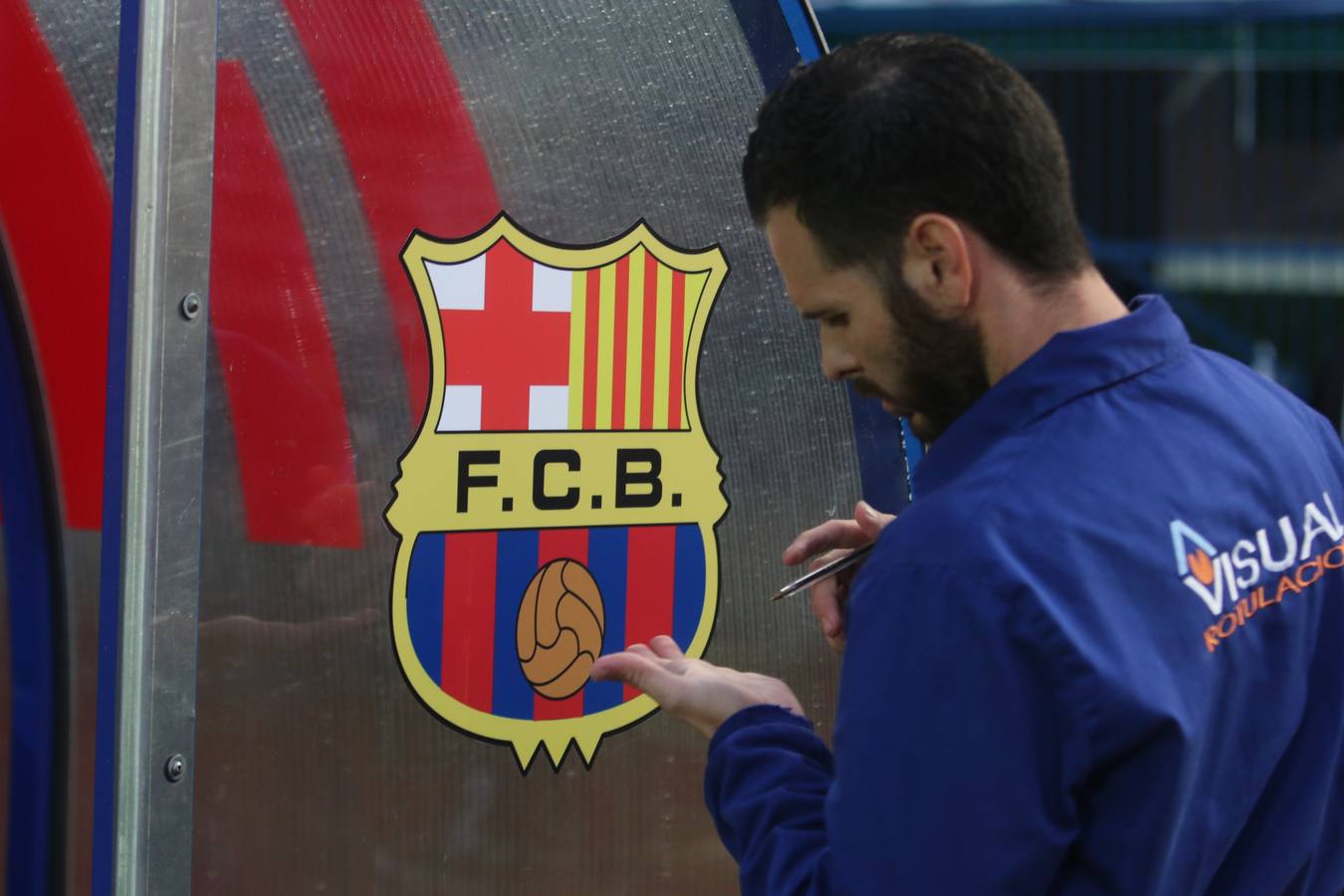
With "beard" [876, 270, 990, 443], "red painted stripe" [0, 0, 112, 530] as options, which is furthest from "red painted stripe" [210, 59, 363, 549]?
"beard" [876, 270, 990, 443]

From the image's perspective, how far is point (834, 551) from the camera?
67.4 inches

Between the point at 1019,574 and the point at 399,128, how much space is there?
70cm

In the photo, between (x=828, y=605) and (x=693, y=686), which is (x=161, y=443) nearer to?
(x=693, y=686)

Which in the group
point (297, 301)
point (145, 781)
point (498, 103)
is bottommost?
point (145, 781)

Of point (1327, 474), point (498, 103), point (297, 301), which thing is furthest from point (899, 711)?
point (498, 103)

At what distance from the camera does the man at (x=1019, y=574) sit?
3.79ft

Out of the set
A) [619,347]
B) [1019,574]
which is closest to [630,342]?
[619,347]

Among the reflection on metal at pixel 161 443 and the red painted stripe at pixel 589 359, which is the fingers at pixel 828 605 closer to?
the red painted stripe at pixel 589 359

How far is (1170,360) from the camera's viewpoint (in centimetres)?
134

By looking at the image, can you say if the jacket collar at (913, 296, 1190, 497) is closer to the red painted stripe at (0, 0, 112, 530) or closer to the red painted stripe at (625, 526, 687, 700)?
the red painted stripe at (625, 526, 687, 700)

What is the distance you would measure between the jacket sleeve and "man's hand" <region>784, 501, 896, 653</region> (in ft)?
1.45

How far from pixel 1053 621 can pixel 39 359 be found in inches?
32.7

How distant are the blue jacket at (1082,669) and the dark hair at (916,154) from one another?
3.9 inches

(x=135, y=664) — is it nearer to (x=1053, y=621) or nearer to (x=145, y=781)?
Answer: (x=145, y=781)
